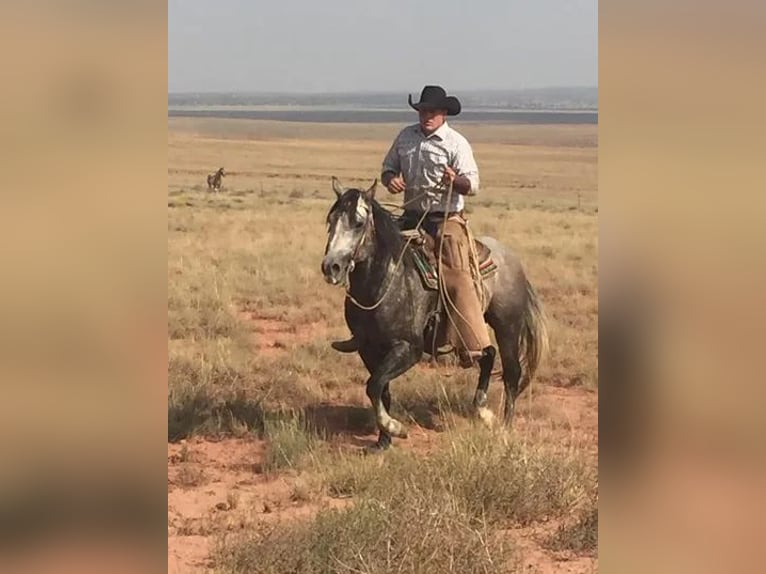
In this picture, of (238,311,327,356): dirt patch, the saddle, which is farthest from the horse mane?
(238,311,327,356): dirt patch

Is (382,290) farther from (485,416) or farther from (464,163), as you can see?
(485,416)

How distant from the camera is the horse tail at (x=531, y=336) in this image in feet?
27.6

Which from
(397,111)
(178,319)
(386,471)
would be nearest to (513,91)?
(397,111)

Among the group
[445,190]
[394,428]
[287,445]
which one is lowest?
[287,445]

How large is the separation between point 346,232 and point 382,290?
0.66 meters

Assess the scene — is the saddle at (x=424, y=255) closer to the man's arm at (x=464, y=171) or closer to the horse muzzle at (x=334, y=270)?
the man's arm at (x=464, y=171)

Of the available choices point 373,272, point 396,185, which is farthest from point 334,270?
point 396,185

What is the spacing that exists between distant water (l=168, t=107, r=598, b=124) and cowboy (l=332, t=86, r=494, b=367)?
57.5m

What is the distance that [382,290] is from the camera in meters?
7.39

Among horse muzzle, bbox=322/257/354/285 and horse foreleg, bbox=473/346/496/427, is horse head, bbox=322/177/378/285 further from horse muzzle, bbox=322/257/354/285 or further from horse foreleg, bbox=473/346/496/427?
horse foreleg, bbox=473/346/496/427

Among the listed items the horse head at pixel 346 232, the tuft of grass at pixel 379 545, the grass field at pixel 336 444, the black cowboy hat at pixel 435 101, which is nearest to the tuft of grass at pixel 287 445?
the grass field at pixel 336 444

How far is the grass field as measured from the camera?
5145 millimetres

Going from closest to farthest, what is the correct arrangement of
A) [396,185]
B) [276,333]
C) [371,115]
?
[396,185]
[276,333]
[371,115]
